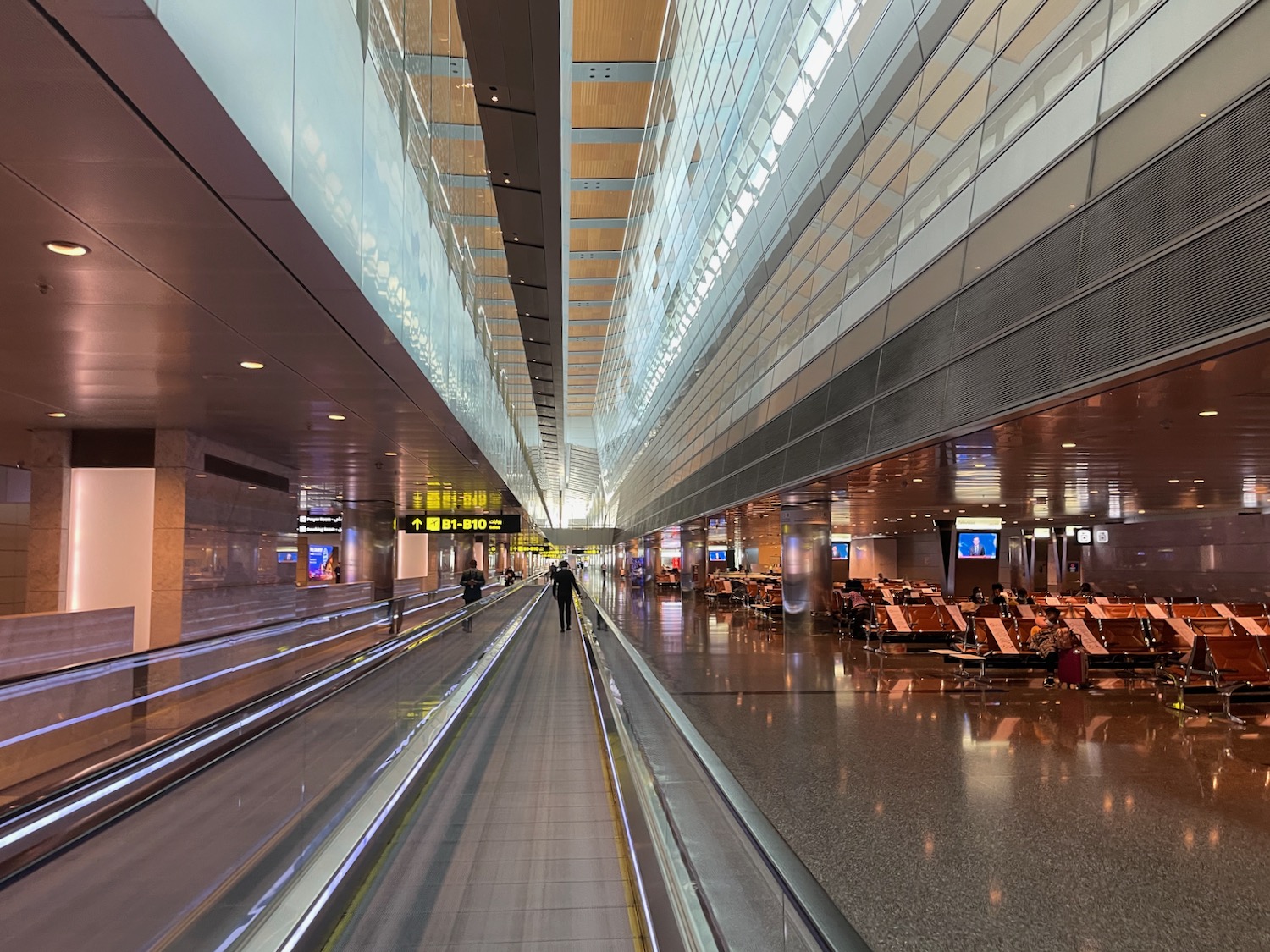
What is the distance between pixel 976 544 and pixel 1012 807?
106 feet

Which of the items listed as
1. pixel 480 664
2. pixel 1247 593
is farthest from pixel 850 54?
pixel 1247 593

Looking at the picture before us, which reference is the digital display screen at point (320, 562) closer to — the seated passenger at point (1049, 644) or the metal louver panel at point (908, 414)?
the seated passenger at point (1049, 644)

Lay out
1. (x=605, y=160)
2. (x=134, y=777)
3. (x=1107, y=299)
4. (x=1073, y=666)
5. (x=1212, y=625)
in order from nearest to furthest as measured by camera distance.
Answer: (x=134, y=777) → (x=1107, y=299) → (x=1073, y=666) → (x=1212, y=625) → (x=605, y=160)

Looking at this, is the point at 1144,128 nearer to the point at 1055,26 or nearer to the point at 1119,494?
the point at 1055,26

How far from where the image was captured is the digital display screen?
40.3 meters

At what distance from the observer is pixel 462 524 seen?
26766 millimetres

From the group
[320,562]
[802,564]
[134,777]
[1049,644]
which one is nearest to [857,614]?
[802,564]

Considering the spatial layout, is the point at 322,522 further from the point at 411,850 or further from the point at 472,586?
the point at 411,850

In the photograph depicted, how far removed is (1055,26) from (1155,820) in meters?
7.56

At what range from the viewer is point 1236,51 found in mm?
6172

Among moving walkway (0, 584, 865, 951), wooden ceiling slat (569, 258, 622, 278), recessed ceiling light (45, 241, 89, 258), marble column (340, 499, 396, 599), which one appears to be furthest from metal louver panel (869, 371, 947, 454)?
wooden ceiling slat (569, 258, 622, 278)

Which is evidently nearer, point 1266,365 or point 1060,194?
point 1266,365

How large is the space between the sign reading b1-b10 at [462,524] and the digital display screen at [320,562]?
1462cm

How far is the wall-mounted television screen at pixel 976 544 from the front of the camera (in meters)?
37.1
